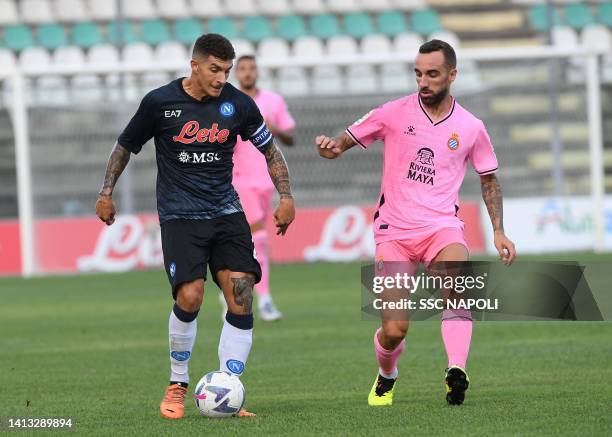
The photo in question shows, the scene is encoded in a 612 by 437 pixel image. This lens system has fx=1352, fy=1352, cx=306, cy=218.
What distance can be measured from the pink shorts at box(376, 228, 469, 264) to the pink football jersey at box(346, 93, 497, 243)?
0.04 m

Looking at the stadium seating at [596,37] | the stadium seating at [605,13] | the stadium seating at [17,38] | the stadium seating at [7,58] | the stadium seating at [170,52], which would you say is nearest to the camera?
the stadium seating at [7,58]

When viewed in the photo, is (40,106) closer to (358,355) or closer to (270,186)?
(270,186)

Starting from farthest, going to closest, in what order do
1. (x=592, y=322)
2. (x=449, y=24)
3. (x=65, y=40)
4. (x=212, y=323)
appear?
(x=449, y=24) → (x=65, y=40) → (x=212, y=323) → (x=592, y=322)

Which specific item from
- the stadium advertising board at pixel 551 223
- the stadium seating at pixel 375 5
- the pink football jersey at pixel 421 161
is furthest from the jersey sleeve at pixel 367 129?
the stadium seating at pixel 375 5

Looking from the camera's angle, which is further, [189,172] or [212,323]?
[212,323]

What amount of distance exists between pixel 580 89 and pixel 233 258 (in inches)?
664

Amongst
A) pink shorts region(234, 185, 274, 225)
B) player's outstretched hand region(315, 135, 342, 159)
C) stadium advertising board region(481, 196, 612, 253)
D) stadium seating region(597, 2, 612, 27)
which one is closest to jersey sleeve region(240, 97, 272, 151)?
player's outstretched hand region(315, 135, 342, 159)

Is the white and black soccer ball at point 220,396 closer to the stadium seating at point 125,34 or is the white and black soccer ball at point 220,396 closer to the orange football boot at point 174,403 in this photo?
the orange football boot at point 174,403

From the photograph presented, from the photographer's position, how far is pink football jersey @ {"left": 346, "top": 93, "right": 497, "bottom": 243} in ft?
24.4

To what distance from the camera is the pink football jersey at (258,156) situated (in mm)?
13281

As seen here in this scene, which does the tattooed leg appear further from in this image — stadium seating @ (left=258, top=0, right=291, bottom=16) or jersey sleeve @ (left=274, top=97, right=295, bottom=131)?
stadium seating @ (left=258, top=0, right=291, bottom=16)

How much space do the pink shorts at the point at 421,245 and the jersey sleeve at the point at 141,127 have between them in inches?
56.4

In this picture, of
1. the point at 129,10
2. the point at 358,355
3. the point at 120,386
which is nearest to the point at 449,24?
the point at 129,10

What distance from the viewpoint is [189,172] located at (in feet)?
23.7
